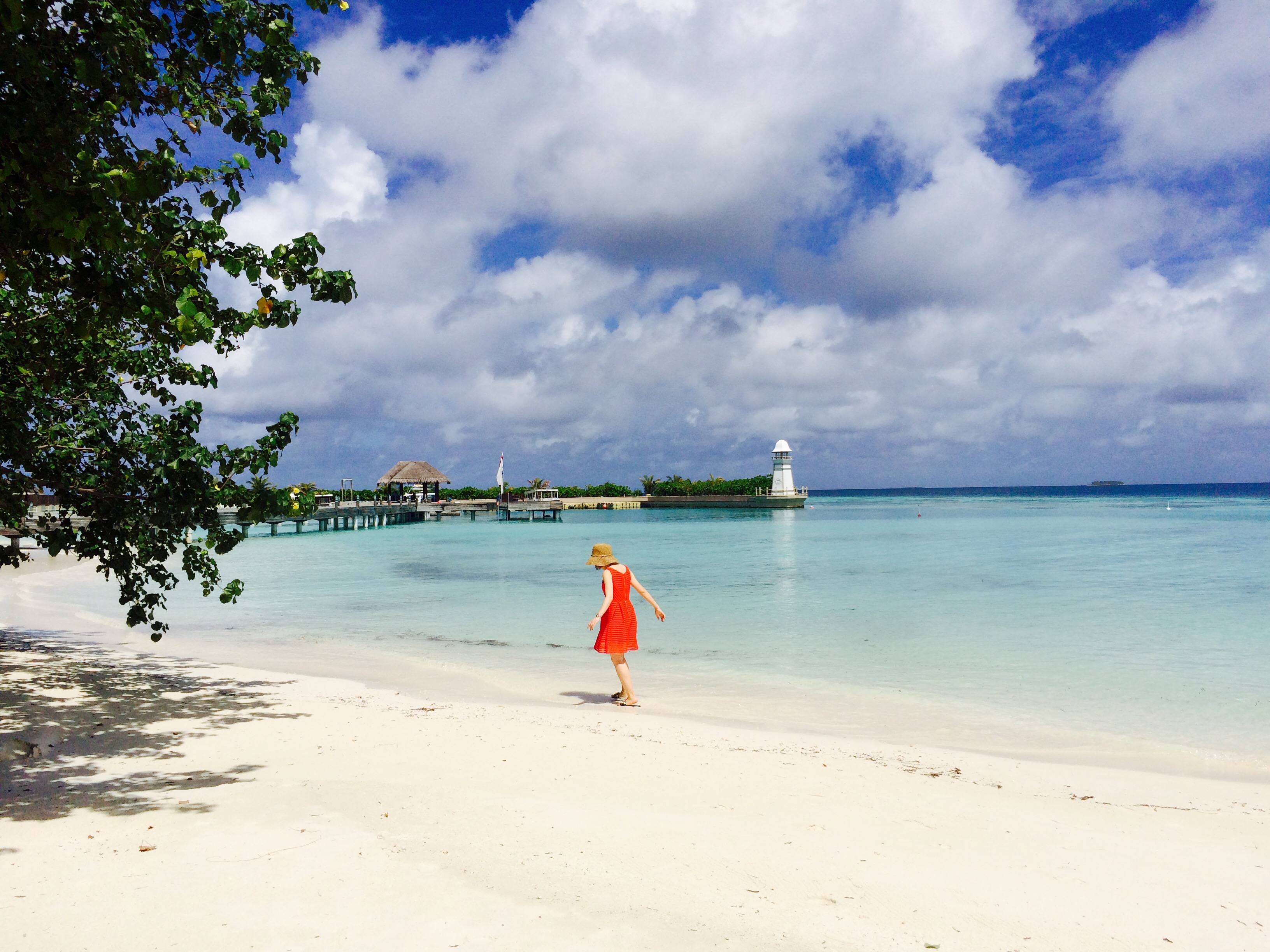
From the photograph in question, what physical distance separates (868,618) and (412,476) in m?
46.5

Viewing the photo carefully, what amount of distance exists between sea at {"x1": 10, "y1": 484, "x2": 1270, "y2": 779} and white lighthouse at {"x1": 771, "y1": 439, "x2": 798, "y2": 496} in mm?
46819

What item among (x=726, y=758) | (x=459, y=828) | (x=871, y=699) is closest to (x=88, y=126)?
(x=459, y=828)

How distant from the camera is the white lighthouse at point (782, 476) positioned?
8200cm

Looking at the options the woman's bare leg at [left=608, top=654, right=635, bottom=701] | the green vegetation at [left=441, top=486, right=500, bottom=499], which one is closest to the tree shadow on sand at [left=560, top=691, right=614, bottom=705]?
the woman's bare leg at [left=608, top=654, right=635, bottom=701]

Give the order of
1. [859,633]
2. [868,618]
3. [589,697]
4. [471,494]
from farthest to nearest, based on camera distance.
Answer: [471,494], [868,618], [859,633], [589,697]

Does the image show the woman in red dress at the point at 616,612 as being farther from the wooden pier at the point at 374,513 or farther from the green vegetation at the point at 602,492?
the green vegetation at the point at 602,492

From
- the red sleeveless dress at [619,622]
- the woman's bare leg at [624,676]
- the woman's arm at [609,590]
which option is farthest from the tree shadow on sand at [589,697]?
the woman's arm at [609,590]

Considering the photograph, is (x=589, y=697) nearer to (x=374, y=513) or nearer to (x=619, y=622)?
(x=619, y=622)

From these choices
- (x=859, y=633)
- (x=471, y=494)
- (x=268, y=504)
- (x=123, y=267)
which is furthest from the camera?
(x=471, y=494)

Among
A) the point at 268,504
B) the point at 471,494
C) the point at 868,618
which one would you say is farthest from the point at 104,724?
the point at 471,494

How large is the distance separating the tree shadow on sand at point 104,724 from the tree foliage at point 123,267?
3.19 ft

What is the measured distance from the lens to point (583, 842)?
13.8ft

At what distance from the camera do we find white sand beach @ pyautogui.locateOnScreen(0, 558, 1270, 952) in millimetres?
3295

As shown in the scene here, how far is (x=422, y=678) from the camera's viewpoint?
10367mm
